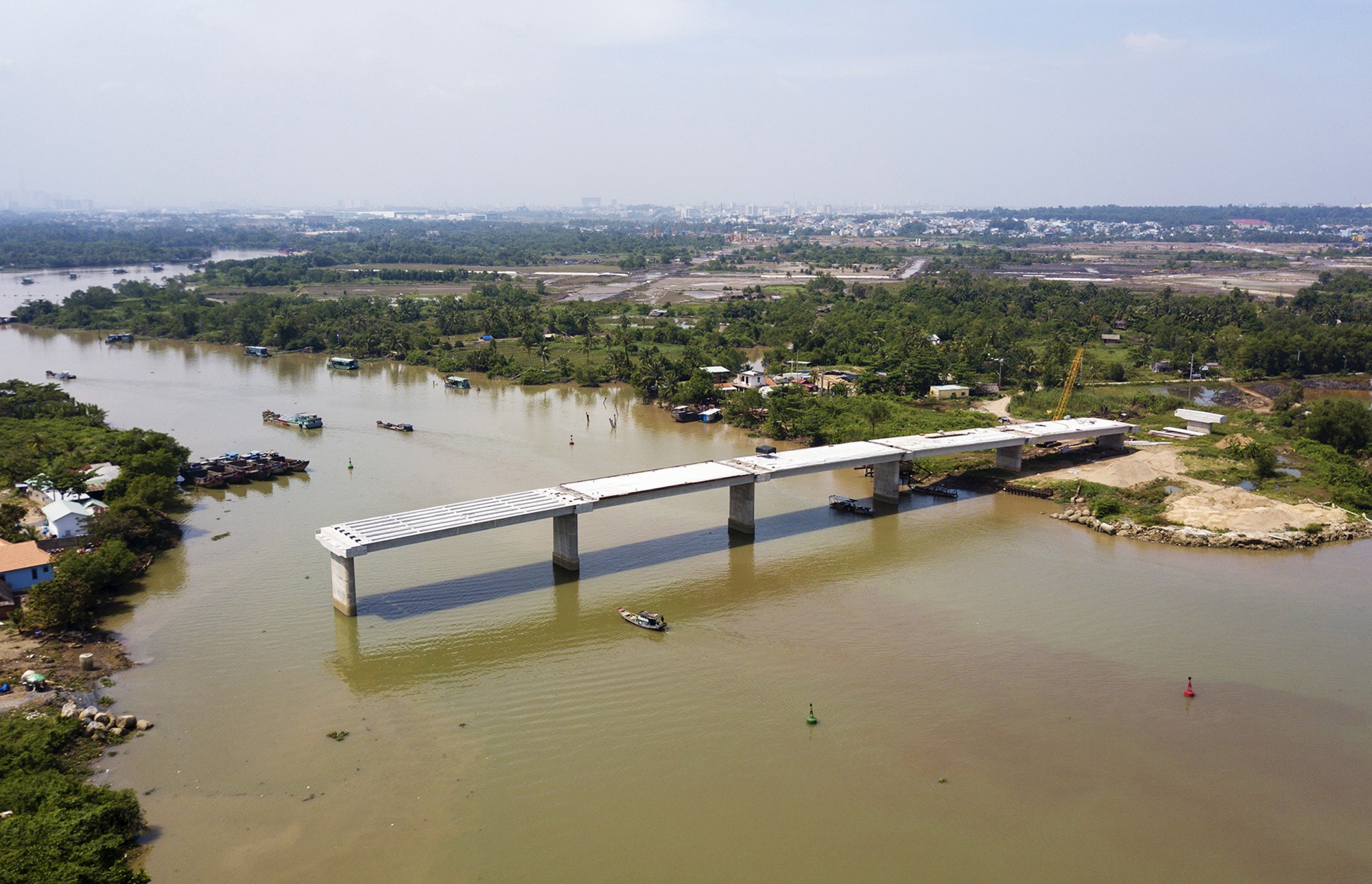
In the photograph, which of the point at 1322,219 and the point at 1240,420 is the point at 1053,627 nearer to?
the point at 1240,420

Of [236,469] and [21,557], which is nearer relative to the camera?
[21,557]

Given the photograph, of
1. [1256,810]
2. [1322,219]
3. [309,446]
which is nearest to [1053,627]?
[1256,810]

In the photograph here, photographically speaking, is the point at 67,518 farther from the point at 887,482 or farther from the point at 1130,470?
Answer: the point at 1130,470

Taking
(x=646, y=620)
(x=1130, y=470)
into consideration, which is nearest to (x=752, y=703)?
(x=646, y=620)

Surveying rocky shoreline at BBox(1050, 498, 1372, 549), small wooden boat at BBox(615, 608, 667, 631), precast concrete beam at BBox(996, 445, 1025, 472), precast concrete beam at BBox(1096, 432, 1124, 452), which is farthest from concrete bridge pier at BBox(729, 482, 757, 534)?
precast concrete beam at BBox(1096, 432, 1124, 452)

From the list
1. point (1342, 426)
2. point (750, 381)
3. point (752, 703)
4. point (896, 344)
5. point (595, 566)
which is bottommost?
point (752, 703)
